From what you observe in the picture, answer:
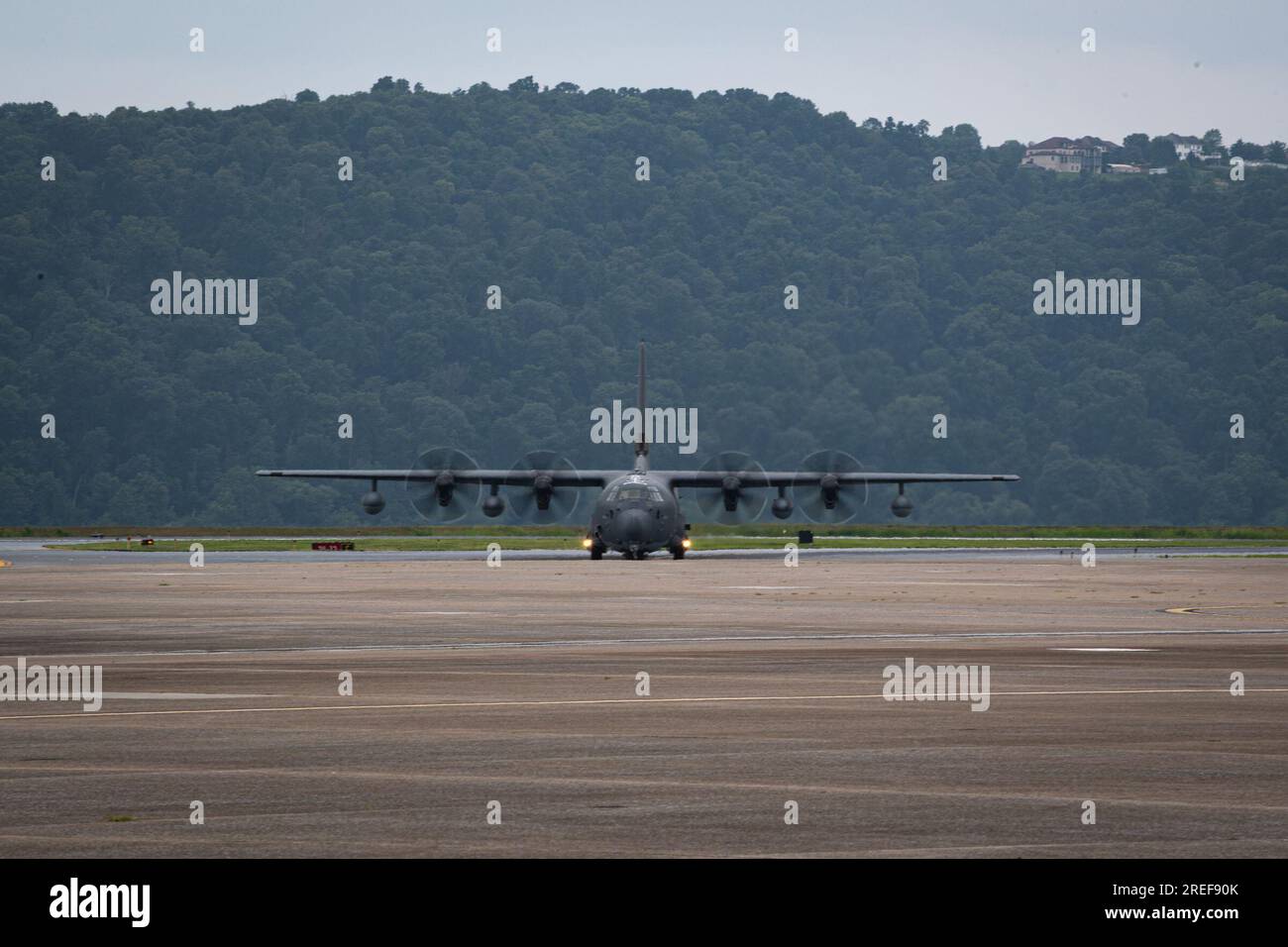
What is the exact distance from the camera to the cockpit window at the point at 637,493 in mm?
83062

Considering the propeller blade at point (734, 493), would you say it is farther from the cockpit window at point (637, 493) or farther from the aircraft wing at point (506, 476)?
the cockpit window at point (637, 493)

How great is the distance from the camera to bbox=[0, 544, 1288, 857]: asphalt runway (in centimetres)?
1243

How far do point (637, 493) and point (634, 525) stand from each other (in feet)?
5.13

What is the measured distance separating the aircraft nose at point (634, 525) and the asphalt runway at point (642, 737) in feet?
139

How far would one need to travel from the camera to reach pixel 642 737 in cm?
1753

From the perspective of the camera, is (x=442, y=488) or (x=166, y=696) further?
(x=442, y=488)

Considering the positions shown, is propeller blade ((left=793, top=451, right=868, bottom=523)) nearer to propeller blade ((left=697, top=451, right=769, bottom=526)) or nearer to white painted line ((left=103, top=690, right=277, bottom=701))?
propeller blade ((left=697, top=451, right=769, bottom=526))

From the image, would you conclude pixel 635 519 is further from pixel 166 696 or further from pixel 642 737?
pixel 642 737

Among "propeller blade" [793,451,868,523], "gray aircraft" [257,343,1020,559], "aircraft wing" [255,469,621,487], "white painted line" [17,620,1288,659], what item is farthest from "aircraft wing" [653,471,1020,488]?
"white painted line" [17,620,1288,659]

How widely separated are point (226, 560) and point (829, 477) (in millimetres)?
30314

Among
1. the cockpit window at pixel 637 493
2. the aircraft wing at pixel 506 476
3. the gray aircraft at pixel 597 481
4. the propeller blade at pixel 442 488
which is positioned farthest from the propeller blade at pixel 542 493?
the cockpit window at pixel 637 493

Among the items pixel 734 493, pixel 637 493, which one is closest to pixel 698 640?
pixel 637 493

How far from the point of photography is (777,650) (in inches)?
1147
